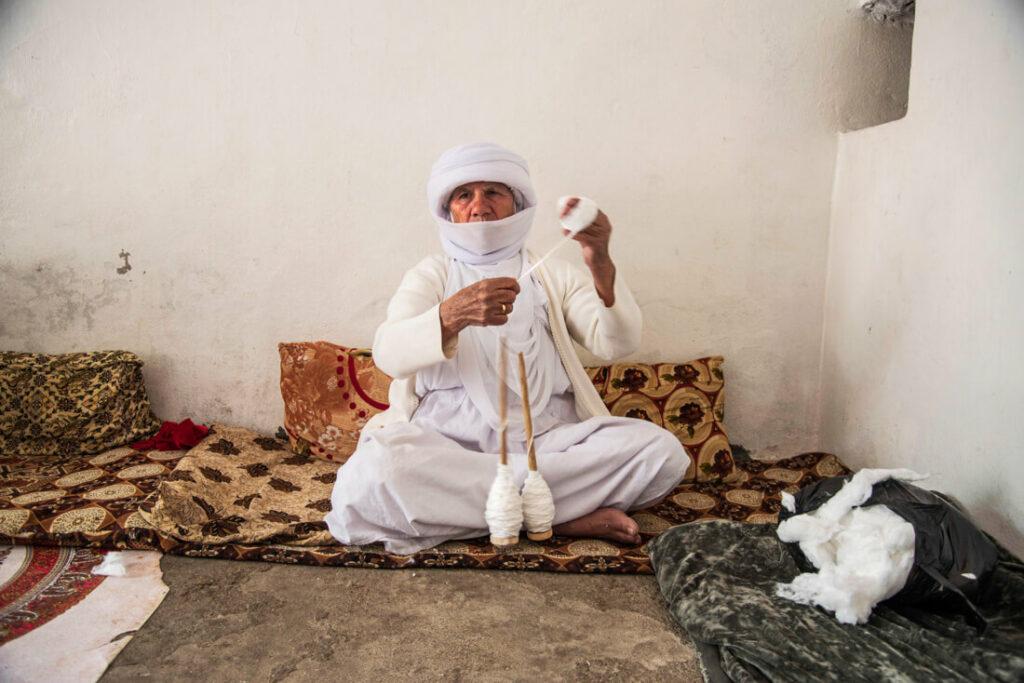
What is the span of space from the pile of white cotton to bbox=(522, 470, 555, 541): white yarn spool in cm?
70

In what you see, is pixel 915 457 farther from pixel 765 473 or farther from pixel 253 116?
pixel 253 116

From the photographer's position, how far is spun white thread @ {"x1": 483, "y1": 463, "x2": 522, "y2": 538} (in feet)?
8.09

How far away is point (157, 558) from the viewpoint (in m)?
2.56

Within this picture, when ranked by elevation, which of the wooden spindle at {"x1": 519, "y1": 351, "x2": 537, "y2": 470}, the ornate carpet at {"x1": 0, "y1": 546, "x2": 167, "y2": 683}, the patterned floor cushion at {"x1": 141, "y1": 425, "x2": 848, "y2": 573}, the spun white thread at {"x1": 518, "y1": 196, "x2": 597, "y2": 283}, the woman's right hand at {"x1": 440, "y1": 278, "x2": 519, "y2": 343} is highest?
the spun white thread at {"x1": 518, "y1": 196, "x2": 597, "y2": 283}

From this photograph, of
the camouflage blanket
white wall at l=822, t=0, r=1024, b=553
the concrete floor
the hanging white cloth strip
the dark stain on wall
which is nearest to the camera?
the camouflage blanket

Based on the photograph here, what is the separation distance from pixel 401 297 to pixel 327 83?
1.22 metres

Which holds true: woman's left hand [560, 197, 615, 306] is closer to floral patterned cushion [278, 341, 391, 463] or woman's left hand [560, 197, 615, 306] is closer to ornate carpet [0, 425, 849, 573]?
ornate carpet [0, 425, 849, 573]

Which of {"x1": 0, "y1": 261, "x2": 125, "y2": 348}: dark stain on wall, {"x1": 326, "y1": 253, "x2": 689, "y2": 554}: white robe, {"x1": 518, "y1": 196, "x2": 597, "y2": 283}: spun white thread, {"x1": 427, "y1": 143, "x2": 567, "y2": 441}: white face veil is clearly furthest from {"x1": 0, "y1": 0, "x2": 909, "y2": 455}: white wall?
{"x1": 518, "y1": 196, "x2": 597, "y2": 283}: spun white thread

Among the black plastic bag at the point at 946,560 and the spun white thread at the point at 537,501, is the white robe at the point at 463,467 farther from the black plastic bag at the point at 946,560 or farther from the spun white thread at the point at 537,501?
the black plastic bag at the point at 946,560

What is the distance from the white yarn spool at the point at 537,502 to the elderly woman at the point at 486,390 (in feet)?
0.31

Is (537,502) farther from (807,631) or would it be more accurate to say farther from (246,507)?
(246,507)

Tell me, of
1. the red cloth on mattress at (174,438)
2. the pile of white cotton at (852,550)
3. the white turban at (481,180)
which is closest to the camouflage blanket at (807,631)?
the pile of white cotton at (852,550)

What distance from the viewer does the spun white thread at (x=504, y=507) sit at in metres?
2.47

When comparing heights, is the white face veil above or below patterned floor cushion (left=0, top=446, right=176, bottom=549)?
above
